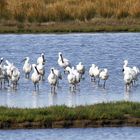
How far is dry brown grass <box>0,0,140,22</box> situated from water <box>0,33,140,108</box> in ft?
11.2

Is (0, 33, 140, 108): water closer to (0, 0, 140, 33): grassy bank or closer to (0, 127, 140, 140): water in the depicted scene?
(0, 0, 140, 33): grassy bank

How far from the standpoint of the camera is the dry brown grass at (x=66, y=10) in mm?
39531

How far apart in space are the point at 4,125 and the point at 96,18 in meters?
23.7

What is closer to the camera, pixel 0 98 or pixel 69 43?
pixel 0 98

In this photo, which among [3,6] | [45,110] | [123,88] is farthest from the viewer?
[3,6]

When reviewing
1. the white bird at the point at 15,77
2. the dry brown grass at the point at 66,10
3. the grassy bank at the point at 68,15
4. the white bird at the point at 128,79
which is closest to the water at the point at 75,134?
the white bird at the point at 128,79

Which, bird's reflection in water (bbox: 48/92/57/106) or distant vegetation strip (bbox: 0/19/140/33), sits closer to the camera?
bird's reflection in water (bbox: 48/92/57/106)

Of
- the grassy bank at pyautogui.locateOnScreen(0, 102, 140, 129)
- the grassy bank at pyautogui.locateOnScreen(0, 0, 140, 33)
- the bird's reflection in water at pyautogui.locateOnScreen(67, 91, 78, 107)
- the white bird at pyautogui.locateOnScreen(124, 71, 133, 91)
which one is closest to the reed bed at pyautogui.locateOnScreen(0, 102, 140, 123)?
the grassy bank at pyautogui.locateOnScreen(0, 102, 140, 129)

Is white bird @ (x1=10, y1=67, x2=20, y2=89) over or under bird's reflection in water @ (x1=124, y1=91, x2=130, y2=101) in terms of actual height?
over

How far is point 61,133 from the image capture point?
51.3 ft

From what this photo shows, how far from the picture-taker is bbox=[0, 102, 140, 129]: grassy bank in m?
16.1

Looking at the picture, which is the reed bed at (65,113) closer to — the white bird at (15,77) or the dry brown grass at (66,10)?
the white bird at (15,77)

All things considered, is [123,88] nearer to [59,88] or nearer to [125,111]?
[59,88]

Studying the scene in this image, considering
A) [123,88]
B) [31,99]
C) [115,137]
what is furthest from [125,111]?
[123,88]
